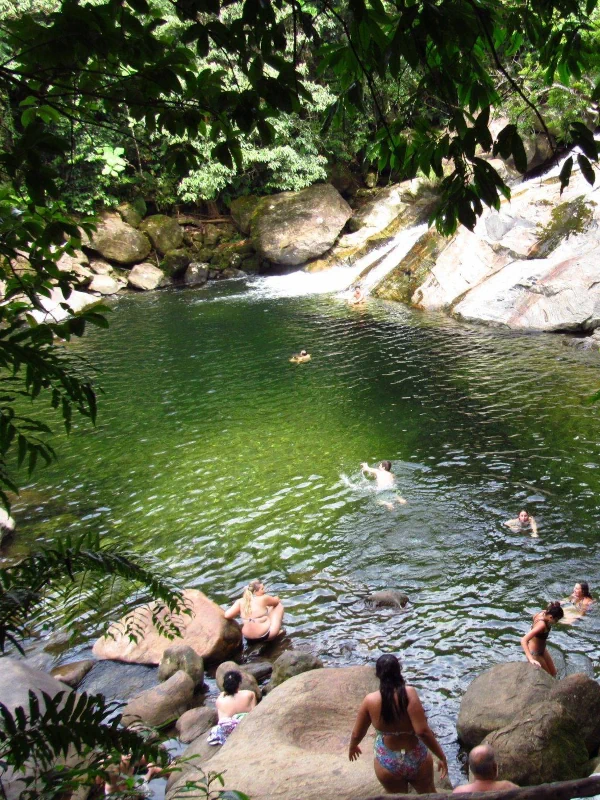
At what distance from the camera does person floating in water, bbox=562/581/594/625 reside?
7.34m

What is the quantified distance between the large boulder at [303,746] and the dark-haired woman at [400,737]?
0.25m

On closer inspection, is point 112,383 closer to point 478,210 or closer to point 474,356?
point 474,356

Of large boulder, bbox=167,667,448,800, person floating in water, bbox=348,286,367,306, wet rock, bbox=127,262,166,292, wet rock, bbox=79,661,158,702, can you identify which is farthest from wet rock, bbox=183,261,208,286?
large boulder, bbox=167,667,448,800

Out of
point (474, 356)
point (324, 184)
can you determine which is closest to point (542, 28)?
point (474, 356)

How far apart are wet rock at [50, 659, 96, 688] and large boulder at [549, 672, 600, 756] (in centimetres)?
516

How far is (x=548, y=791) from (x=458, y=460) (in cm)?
1001

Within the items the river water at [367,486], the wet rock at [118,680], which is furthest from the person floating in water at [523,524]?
the wet rock at [118,680]

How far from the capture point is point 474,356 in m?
17.1

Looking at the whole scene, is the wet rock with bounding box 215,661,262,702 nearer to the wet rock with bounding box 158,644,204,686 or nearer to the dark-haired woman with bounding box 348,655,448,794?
the wet rock with bounding box 158,644,204,686

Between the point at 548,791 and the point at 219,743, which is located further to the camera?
the point at 219,743

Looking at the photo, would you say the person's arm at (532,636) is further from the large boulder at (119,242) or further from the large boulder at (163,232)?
the large boulder at (163,232)

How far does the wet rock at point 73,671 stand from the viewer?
7414mm

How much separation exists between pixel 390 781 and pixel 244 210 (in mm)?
32625

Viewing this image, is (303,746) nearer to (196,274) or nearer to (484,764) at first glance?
(484,764)
